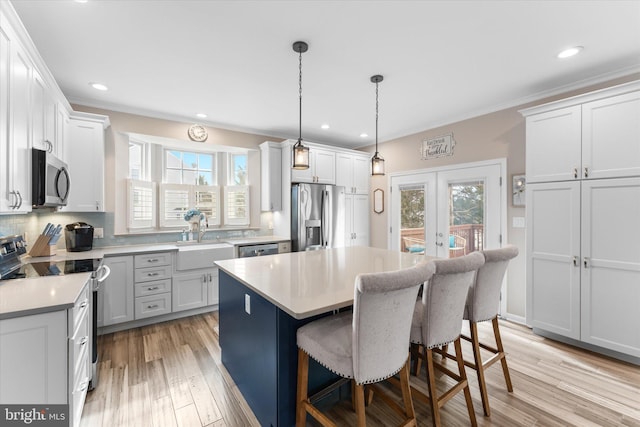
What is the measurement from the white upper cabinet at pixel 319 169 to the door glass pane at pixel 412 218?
4.19 feet

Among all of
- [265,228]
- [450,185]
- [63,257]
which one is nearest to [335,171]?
[265,228]

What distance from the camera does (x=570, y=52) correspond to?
2.36m

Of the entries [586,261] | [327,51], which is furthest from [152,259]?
[586,261]

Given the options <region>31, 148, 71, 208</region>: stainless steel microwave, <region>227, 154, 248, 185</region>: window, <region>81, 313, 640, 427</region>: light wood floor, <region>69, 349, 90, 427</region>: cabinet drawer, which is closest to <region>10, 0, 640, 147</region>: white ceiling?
<region>31, 148, 71, 208</region>: stainless steel microwave

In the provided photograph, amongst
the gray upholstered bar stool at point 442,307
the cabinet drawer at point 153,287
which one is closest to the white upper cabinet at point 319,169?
the cabinet drawer at point 153,287

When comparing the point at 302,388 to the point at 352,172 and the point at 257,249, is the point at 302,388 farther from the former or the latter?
the point at 352,172

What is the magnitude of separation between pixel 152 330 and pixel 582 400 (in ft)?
13.3

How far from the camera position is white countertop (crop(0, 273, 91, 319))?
132 centimetres

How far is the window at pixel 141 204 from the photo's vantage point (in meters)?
3.64

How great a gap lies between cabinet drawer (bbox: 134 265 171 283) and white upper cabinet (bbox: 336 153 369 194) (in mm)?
2978

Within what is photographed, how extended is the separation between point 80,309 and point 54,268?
31.6 inches

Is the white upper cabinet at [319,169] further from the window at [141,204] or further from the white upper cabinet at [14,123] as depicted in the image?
the white upper cabinet at [14,123]

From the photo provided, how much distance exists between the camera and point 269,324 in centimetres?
164

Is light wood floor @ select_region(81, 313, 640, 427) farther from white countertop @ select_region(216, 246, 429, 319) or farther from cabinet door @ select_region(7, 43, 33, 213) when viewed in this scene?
cabinet door @ select_region(7, 43, 33, 213)
